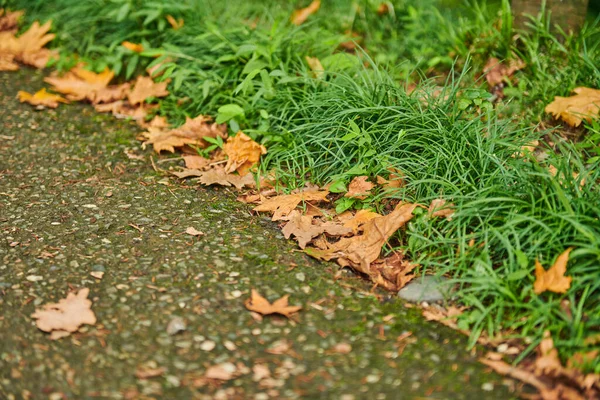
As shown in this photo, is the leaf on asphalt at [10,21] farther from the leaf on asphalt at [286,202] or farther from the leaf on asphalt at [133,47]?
the leaf on asphalt at [286,202]

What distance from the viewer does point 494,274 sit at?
229 centimetres

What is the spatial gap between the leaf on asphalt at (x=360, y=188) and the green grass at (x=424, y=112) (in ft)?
0.14

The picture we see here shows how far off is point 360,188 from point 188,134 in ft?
3.62

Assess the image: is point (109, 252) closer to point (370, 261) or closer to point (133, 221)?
point (133, 221)

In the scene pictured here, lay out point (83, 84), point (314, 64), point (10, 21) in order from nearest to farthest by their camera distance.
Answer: point (314, 64) < point (83, 84) < point (10, 21)

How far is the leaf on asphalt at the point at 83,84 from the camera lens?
4020mm

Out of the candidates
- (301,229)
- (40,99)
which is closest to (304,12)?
(40,99)

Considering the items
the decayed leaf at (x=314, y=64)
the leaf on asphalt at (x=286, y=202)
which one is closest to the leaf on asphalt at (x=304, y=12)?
the decayed leaf at (x=314, y=64)

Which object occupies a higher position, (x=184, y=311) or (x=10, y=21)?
(x=10, y=21)

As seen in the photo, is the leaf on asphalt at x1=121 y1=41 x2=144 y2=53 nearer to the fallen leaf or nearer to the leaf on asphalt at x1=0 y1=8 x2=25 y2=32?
the leaf on asphalt at x1=0 y1=8 x2=25 y2=32

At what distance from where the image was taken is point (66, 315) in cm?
224

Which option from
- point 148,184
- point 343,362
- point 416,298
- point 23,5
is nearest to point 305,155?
point 148,184

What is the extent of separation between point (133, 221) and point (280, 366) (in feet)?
3.62

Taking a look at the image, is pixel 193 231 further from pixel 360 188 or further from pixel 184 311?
pixel 360 188
